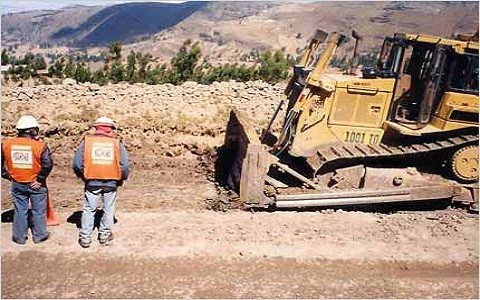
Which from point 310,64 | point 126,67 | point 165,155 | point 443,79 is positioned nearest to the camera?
point 443,79

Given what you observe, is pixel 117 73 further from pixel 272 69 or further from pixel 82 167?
pixel 82 167

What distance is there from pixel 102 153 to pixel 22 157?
3.09 ft

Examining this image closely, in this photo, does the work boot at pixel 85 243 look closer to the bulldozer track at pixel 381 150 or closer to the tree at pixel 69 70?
the bulldozer track at pixel 381 150

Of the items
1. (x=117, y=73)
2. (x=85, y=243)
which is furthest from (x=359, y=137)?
(x=117, y=73)

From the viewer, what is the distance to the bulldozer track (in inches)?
324

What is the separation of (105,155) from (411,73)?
5.05m

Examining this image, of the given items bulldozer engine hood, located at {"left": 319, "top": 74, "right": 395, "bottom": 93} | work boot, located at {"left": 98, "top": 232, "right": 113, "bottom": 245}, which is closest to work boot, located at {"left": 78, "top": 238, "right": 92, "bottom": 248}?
work boot, located at {"left": 98, "top": 232, "right": 113, "bottom": 245}

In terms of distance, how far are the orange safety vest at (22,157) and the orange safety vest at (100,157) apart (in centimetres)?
57

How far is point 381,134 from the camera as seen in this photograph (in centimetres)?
873

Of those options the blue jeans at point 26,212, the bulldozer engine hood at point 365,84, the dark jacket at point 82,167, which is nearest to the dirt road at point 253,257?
the blue jeans at point 26,212

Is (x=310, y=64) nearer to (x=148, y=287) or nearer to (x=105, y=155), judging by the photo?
(x=105, y=155)

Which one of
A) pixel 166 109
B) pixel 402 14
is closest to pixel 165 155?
pixel 166 109

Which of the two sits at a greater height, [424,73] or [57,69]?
[424,73]

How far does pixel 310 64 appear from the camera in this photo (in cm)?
909
